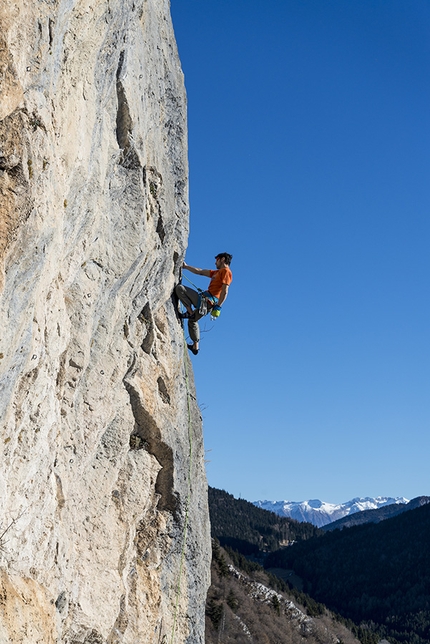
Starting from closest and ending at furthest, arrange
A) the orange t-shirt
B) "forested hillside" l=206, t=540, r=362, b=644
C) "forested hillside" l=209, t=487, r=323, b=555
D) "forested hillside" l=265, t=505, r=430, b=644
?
the orange t-shirt → "forested hillside" l=206, t=540, r=362, b=644 → "forested hillside" l=265, t=505, r=430, b=644 → "forested hillside" l=209, t=487, r=323, b=555

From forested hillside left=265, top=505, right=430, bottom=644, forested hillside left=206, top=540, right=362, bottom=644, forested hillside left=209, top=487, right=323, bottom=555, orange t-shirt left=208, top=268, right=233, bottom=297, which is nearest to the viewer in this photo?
orange t-shirt left=208, top=268, right=233, bottom=297

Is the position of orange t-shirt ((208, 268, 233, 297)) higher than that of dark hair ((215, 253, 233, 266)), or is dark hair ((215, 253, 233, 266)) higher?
dark hair ((215, 253, 233, 266))

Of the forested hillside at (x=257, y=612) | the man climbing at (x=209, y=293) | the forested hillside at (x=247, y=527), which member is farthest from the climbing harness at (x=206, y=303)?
the forested hillside at (x=247, y=527)

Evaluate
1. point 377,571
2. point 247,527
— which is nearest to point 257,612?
point 377,571

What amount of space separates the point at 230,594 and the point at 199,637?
70662 mm

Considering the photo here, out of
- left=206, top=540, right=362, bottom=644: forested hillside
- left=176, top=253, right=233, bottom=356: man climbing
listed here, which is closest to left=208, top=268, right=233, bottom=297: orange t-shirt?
left=176, top=253, right=233, bottom=356: man climbing

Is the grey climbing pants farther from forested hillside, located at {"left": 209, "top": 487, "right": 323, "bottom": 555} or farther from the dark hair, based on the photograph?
forested hillside, located at {"left": 209, "top": 487, "right": 323, "bottom": 555}

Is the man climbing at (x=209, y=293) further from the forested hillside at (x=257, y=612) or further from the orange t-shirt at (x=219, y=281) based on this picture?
the forested hillside at (x=257, y=612)

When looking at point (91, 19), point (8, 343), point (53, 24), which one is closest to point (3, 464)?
point (8, 343)

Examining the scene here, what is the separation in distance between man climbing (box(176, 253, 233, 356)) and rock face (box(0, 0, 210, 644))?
0.58 metres

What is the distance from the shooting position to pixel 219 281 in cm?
1344

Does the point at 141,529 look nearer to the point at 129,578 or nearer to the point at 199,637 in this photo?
the point at 129,578

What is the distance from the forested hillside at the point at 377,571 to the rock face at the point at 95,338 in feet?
370

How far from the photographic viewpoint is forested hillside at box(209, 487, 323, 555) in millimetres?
153500
